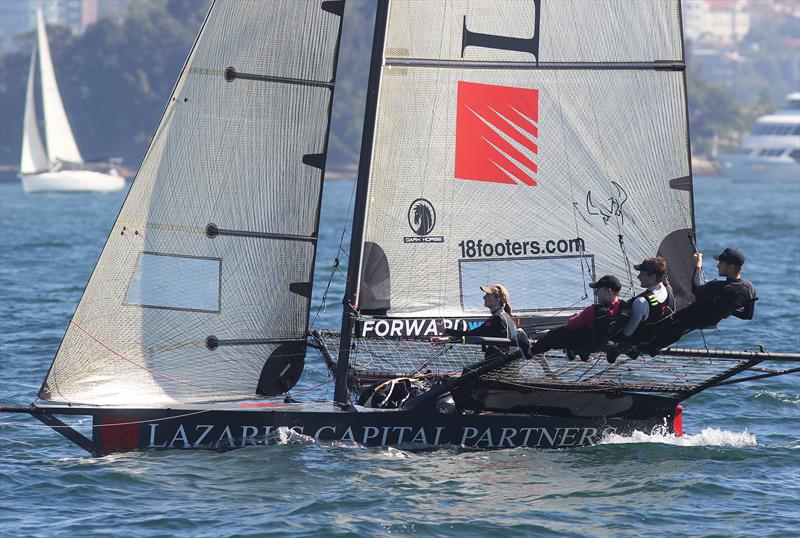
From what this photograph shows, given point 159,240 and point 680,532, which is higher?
point 159,240

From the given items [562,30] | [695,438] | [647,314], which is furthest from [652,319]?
[562,30]

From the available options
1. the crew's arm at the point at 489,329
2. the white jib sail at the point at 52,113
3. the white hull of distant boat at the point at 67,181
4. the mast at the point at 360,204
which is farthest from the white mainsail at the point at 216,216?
the white hull of distant boat at the point at 67,181

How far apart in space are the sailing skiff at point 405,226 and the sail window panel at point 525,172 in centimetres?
2

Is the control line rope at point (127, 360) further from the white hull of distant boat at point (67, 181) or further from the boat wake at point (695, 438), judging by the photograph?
the white hull of distant boat at point (67, 181)

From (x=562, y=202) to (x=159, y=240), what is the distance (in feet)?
12.6

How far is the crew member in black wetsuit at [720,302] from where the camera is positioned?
1185 cm

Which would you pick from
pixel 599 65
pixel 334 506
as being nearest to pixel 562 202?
pixel 599 65

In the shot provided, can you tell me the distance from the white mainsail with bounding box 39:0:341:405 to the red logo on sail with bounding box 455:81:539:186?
132cm

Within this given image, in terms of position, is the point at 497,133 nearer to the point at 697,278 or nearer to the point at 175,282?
the point at 697,278

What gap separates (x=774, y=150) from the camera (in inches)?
3868

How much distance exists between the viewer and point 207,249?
1258cm

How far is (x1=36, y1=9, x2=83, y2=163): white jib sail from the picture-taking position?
8100 cm

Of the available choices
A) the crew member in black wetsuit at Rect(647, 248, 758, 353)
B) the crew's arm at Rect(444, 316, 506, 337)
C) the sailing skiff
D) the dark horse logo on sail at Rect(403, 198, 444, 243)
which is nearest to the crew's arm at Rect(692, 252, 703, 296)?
the sailing skiff

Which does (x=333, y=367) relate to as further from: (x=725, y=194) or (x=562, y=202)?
(x=725, y=194)
